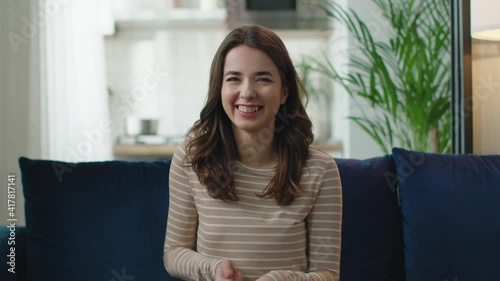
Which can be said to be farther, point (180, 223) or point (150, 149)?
point (150, 149)

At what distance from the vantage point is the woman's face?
123 cm

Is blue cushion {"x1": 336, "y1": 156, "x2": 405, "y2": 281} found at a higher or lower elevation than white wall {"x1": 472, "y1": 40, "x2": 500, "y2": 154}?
lower

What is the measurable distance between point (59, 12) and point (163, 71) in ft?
4.86

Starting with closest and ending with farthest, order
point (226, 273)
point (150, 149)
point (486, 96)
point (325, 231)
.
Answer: point (226, 273) < point (325, 231) < point (486, 96) < point (150, 149)

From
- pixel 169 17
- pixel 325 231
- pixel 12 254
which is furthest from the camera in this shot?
pixel 169 17

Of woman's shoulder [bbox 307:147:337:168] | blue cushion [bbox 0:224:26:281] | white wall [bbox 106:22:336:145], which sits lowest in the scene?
blue cushion [bbox 0:224:26:281]

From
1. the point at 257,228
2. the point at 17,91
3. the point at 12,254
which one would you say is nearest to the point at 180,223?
the point at 257,228

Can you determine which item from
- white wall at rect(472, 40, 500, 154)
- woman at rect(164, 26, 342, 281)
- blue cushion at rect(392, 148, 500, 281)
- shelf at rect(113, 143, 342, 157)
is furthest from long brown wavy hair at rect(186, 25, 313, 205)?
shelf at rect(113, 143, 342, 157)

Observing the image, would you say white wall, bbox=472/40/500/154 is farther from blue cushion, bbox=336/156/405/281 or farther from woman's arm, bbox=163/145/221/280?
woman's arm, bbox=163/145/221/280

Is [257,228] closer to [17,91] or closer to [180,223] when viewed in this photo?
[180,223]

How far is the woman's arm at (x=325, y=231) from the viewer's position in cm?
125

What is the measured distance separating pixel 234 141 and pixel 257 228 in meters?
0.22

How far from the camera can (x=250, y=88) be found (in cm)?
122

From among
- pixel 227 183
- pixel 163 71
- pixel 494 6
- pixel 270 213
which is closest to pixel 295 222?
pixel 270 213
